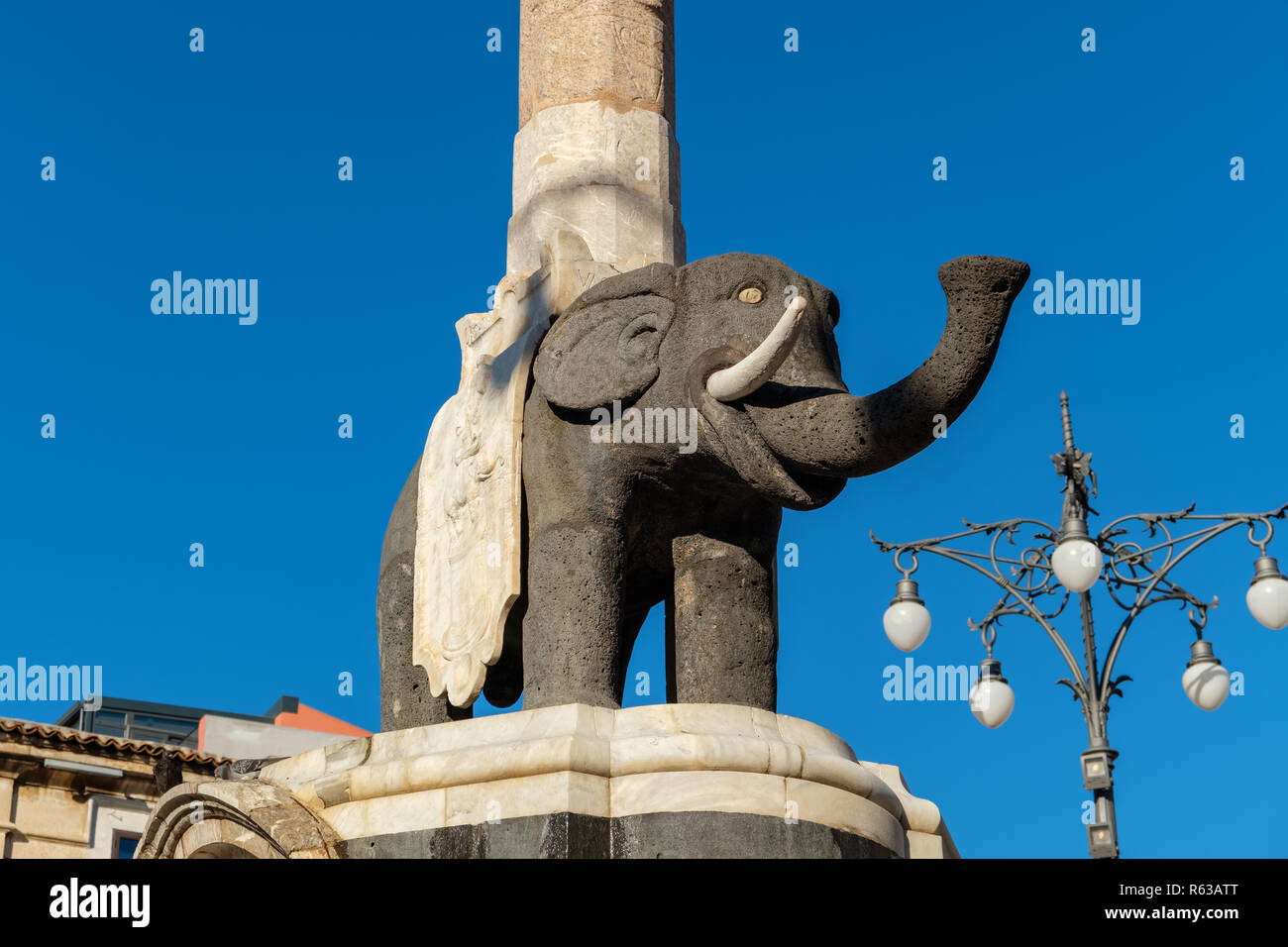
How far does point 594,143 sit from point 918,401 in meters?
3.23

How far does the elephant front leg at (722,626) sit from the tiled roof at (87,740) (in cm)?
1834

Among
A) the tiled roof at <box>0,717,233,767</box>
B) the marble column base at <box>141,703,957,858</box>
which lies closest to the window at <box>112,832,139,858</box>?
the tiled roof at <box>0,717,233,767</box>

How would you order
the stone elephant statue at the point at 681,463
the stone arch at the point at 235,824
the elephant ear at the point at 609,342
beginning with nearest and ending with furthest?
the stone arch at the point at 235,824, the stone elephant statue at the point at 681,463, the elephant ear at the point at 609,342

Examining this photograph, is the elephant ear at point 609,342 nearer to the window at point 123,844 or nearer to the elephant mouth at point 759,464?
the elephant mouth at point 759,464

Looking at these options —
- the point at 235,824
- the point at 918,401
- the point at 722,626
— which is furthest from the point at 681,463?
the point at 235,824

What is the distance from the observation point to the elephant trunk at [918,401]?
942 centimetres

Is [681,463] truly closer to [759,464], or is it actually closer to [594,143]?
[759,464]

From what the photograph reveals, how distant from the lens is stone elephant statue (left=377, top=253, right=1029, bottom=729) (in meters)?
10.1

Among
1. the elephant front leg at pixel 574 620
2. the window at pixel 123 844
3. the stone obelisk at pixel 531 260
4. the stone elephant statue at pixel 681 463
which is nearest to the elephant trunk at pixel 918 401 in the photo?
the stone elephant statue at pixel 681 463

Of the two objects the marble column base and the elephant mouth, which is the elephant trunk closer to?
the elephant mouth

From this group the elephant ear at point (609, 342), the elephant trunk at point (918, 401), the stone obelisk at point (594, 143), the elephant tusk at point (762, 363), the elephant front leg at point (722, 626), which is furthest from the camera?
the stone obelisk at point (594, 143)

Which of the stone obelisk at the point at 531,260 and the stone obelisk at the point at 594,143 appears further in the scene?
the stone obelisk at the point at 594,143

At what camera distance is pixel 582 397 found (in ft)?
34.4
